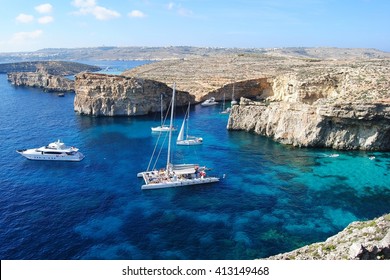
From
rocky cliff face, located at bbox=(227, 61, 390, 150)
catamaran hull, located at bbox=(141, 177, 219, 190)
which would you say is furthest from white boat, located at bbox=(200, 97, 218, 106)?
catamaran hull, located at bbox=(141, 177, 219, 190)

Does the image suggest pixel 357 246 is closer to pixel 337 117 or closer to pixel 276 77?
pixel 337 117

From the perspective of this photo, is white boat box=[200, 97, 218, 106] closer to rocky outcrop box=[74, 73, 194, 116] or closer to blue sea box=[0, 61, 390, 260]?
rocky outcrop box=[74, 73, 194, 116]

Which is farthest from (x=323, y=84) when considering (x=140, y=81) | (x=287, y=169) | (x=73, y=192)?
(x=73, y=192)

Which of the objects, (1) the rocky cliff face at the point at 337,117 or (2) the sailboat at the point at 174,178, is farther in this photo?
(1) the rocky cliff face at the point at 337,117

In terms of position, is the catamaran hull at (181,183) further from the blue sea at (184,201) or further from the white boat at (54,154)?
the white boat at (54,154)

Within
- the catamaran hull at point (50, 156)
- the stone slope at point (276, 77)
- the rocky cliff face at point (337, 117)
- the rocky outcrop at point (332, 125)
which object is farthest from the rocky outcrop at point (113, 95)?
the rocky outcrop at point (332, 125)

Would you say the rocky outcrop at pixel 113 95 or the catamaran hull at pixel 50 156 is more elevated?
the rocky outcrop at pixel 113 95

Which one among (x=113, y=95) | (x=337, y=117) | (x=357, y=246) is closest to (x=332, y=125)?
(x=337, y=117)
